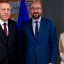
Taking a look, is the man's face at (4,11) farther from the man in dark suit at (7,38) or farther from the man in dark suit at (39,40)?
the man in dark suit at (39,40)

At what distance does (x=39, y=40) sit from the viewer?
2990 mm

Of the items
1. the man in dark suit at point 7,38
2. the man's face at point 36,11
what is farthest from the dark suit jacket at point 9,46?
the man's face at point 36,11

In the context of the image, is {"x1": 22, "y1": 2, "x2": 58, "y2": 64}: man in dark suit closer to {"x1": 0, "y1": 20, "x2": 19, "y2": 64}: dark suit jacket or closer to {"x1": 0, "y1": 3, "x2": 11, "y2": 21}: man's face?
{"x1": 0, "y1": 20, "x2": 19, "y2": 64}: dark suit jacket

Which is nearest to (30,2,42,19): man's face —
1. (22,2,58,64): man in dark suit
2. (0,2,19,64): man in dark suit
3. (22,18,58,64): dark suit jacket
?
(22,2,58,64): man in dark suit

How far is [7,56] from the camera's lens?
117 inches

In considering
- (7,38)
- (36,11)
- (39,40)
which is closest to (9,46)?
(7,38)

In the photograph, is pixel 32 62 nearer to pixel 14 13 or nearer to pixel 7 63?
pixel 7 63

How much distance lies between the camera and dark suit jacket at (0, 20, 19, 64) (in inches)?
115

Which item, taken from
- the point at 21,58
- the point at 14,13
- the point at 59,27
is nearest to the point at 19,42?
the point at 21,58

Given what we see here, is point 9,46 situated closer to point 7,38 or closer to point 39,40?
point 7,38

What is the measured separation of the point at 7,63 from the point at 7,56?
87 mm

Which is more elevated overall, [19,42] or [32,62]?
[19,42]

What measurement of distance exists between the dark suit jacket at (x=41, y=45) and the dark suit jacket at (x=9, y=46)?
0.41 feet

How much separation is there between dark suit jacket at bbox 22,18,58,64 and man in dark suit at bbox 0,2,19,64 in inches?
5.6
